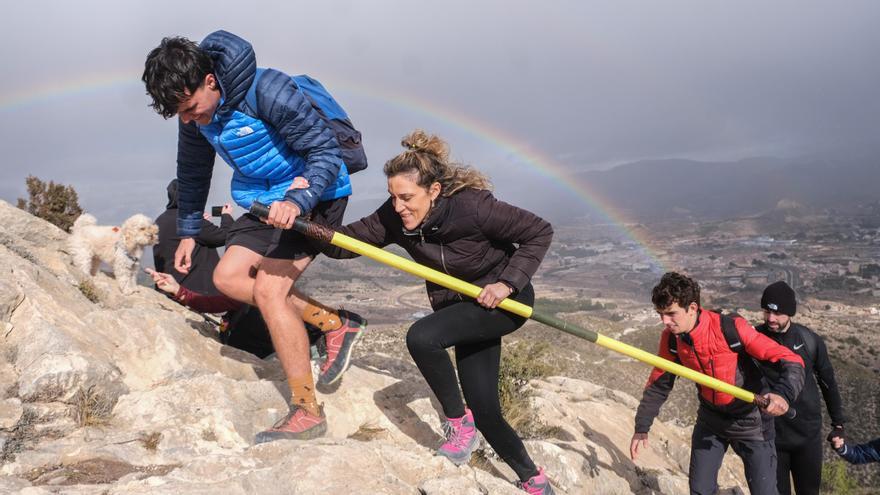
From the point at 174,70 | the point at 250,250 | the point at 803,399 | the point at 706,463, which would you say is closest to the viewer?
the point at 174,70

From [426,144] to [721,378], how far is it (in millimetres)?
3175

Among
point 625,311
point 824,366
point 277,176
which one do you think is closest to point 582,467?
point 824,366

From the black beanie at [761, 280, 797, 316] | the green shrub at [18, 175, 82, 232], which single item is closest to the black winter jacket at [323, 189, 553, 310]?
the black beanie at [761, 280, 797, 316]

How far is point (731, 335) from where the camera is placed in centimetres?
492

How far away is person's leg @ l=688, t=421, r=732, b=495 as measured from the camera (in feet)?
17.4

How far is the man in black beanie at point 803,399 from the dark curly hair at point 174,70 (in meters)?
5.48

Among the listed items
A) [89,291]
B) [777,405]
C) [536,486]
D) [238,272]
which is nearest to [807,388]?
[777,405]

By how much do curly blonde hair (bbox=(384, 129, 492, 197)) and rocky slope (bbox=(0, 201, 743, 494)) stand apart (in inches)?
73.4

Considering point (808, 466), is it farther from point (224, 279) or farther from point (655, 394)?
point (224, 279)

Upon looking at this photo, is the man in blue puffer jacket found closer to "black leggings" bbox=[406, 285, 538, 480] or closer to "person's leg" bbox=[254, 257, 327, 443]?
"person's leg" bbox=[254, 257, 327, 443]

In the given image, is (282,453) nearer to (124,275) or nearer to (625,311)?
(124,275)

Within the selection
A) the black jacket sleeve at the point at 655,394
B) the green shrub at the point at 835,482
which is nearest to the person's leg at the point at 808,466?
the black jacket sleeve at the point at 655,394

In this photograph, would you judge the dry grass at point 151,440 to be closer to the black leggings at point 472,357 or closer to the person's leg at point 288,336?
the person's leg at point 288,336

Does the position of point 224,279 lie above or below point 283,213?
below
